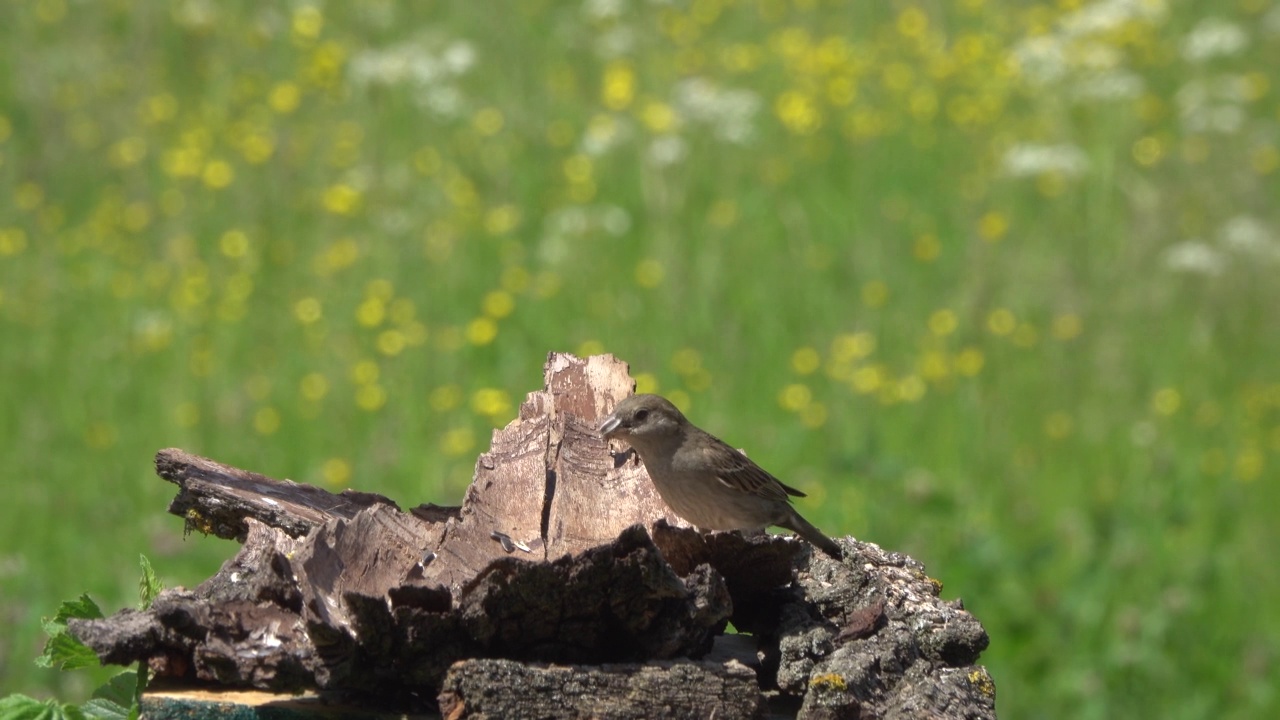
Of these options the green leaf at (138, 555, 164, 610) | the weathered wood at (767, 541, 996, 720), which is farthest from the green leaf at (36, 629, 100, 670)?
the weathered wood at (767, 541, 996, 720)

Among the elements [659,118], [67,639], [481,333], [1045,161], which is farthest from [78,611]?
[659,118]

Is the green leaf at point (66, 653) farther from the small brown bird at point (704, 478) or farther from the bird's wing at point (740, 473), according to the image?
the bird's wing at point (740, 473)

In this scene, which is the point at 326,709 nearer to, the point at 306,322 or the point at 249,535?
the point at 249,535

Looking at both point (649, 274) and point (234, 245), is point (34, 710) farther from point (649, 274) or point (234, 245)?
point (234, 245)

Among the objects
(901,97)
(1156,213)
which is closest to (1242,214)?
(1156,213)

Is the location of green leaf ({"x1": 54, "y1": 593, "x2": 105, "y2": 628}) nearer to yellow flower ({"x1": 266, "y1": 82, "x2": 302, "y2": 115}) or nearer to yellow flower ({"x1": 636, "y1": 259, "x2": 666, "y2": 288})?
yellow flower ({"x1": 636, "y1": 259, "x2": 666, "y2": 288})

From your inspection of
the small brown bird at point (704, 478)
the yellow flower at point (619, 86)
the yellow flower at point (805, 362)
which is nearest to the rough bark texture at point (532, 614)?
the small brown bird at point (704, 478)
